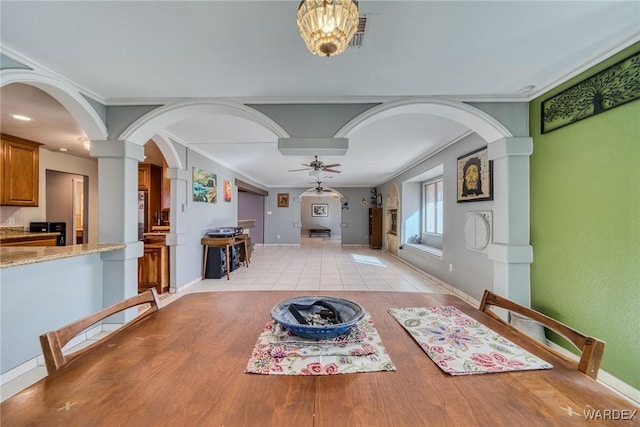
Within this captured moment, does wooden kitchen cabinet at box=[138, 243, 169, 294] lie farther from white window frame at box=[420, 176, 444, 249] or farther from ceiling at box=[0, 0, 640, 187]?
white window frame at box=[420, 176, 444, 249]

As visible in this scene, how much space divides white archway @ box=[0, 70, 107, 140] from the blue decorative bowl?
2.54 m

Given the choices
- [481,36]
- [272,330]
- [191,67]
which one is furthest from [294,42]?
[272,330]

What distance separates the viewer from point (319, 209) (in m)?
13.7

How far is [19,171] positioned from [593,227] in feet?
21.8

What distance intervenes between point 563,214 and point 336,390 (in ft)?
8.19

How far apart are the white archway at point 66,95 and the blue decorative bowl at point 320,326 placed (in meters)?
2.54

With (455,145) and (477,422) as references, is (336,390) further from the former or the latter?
(455,145)

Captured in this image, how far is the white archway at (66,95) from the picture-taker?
1.91m

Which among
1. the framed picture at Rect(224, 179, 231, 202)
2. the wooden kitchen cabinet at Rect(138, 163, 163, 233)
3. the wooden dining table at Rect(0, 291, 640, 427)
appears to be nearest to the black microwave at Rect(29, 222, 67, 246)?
the wooden kitchen cabinet at Rect(138, 163, 163, 233)

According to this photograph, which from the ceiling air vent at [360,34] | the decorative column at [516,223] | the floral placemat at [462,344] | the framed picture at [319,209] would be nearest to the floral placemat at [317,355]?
the floral placemat at [462,344]

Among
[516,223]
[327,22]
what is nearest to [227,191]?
[516,223]

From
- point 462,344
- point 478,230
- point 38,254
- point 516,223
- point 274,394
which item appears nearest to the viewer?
point 274,394

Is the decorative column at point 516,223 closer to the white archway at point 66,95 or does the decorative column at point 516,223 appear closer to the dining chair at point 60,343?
the dining chair at point 60,343

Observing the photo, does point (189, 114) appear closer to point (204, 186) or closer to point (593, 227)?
point (204, 186)
